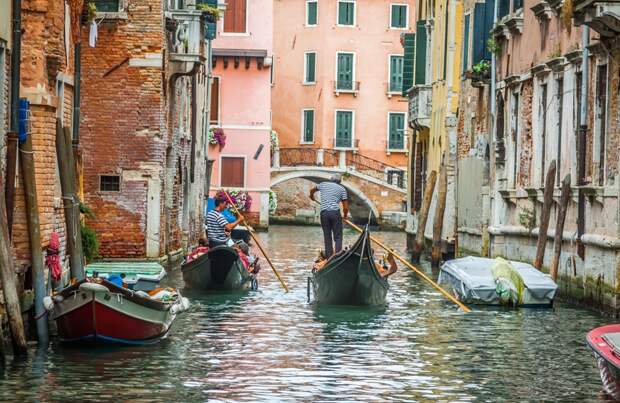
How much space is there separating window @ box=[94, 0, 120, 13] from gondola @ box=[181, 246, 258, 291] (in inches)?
188

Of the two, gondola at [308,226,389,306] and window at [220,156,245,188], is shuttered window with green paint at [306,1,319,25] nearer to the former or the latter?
window at [220,156,245,188]

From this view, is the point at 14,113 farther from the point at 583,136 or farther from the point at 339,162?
the point at 339,162

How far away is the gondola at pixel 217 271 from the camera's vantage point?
68.2ft

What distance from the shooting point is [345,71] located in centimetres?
5566

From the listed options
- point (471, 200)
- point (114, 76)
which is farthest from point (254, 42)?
point (114, 76)

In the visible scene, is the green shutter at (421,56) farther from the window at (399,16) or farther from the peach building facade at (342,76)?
the window at (399,16)

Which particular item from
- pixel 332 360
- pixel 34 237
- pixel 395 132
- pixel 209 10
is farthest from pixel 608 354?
pixel 395 132

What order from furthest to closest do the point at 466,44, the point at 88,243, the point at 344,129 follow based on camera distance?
1. the point at 344,129
2. the point at 466,44
3. the point at 88,243

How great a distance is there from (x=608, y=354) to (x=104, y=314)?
457cm

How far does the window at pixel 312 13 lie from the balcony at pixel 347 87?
2.22m

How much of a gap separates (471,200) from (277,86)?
2896 centimetres

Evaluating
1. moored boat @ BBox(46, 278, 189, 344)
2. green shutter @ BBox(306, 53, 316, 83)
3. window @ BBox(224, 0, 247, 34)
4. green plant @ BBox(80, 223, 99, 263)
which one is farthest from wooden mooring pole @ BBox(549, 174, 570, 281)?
green shutter @ BBox(306, 53, 316, 83)

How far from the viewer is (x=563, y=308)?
61.7ft

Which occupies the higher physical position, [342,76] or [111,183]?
[342,76]
